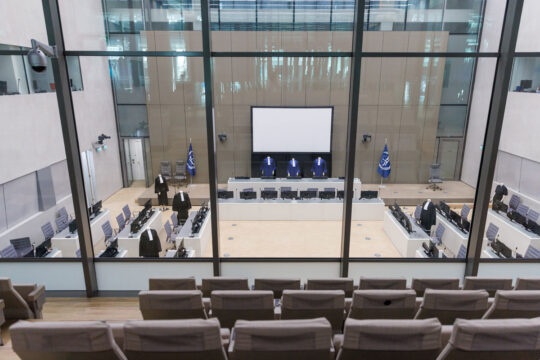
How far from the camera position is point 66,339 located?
207cm

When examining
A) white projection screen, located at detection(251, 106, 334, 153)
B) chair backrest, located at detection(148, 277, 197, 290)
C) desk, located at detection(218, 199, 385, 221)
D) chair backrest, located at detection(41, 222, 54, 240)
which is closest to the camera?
chair backrest, located at detection(148, 277, 197, 290)

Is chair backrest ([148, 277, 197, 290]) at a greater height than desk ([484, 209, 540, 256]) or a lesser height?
greater

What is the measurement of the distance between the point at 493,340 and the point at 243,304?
70.6 inches

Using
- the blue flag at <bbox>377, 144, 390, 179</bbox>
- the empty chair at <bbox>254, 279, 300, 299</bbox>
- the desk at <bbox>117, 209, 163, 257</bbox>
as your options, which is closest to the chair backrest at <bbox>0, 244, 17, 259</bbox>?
the desk at <bbox>117, 209, 163, 257</bbox>

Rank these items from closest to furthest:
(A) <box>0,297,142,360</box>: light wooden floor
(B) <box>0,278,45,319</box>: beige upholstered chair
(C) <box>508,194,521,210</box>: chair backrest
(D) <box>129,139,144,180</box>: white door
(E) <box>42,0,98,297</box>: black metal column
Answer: (B) <box>0,278,45,319</box>: beige upholstered chair
(E) <box>42,0,98,297</box>: black metal column
(A) <box>0,297,142,360</box>: light wooden floor
(C) <box>508,194,521,210</box>: chair backrest
(D) <box>129,139,144,180</box>: white door

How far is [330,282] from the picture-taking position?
139 inches

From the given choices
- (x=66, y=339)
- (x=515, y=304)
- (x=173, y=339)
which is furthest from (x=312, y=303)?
(x=66, y=339)

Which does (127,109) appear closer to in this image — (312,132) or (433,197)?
(312,132)

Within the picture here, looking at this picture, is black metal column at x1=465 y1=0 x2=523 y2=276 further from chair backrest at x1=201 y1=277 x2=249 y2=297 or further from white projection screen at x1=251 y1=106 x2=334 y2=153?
white projection screen at x1=251 y1=106 x2=334 y2=153

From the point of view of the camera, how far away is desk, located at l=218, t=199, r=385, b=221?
9117 mm

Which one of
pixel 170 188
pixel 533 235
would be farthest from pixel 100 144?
pixel 533 235

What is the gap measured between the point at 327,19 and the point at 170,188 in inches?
279

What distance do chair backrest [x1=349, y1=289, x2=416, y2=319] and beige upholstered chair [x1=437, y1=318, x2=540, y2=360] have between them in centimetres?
89

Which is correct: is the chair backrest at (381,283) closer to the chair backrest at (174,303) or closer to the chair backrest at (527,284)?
the chair backrest at (527,284)
